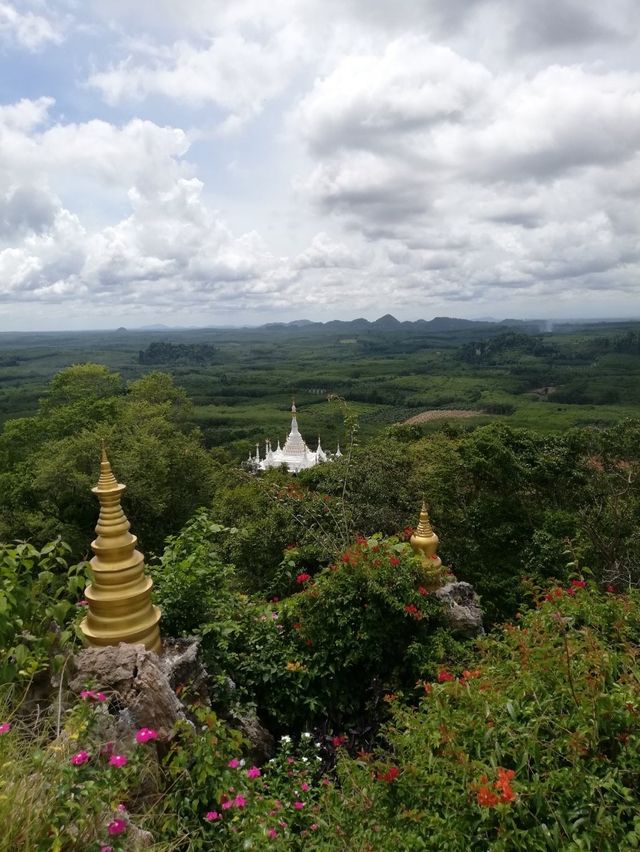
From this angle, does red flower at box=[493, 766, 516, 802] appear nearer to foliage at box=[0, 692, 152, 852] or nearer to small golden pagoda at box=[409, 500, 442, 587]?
foliage at box=[0, 692, 152, 852]

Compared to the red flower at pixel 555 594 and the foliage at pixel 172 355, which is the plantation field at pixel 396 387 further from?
the red flower at pixel 555 594

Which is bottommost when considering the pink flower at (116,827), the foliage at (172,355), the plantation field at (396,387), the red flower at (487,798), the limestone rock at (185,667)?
the plantation field at (396,387)

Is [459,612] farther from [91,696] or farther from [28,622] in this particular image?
[28,622]

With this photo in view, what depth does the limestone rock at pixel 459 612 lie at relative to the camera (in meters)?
6.31

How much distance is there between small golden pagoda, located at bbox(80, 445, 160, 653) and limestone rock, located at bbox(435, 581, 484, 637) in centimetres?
355

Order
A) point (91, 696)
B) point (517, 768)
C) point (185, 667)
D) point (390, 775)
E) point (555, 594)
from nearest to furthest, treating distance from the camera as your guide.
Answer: point (517, 768) → point (390, 775) → point (91, 696) → point (185, 667) → point (555, 594)

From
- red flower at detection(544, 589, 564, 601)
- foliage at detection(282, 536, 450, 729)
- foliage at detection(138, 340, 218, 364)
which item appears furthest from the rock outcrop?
foliage at detection(138, 340, 218, 364)

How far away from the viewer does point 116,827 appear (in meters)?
2.61

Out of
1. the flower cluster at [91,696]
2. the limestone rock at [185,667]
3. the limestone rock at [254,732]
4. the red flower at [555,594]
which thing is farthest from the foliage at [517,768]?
the flower cluster at [91,696]

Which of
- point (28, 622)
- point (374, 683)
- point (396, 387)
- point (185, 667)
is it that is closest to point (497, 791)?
point (185, 667)

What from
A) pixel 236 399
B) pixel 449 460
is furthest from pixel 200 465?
pixel 236 399

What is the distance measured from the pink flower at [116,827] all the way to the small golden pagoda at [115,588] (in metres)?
1.81

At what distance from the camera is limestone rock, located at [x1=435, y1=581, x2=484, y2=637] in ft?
20.7

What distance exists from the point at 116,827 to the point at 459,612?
4.73 meters
